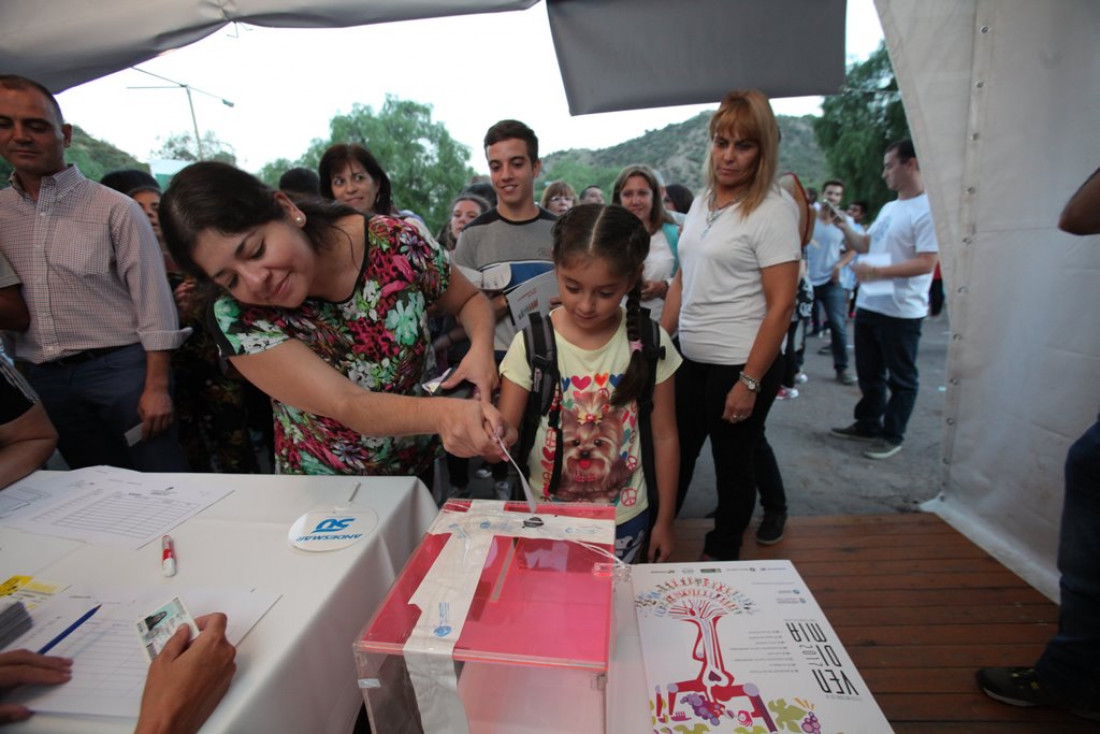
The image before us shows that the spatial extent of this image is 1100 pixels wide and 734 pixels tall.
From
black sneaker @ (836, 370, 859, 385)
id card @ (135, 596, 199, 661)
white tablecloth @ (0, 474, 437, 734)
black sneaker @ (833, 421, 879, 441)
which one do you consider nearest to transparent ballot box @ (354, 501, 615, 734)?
white tablecloth @ (0, 474, 437, 734)

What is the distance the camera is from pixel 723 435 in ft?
6.21

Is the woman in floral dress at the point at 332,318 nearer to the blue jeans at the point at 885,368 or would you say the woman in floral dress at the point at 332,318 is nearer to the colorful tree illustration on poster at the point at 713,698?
the colorful tree illustration on poster at the point at 713,698

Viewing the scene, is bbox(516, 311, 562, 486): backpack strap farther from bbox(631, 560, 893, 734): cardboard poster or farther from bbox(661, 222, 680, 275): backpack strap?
bbox(661, 222, 680, 275): backpack strap

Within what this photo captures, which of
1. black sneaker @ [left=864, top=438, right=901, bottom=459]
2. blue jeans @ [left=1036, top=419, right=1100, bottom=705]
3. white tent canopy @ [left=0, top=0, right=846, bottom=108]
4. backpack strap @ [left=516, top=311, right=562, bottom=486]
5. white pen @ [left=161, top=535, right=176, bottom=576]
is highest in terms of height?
white tent canopy @ [left=0, top=0, right=846, bottom=108]

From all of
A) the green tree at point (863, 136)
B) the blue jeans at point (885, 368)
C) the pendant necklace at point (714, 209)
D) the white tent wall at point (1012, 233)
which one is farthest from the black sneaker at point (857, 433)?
the green tree at point (863, 136)

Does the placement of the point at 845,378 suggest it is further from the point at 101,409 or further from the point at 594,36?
the point at 101,409

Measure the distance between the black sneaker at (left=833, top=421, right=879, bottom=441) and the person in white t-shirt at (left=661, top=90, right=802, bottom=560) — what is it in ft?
6.58

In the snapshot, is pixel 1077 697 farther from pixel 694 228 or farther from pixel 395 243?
pixel 395 243

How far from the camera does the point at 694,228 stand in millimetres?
1877

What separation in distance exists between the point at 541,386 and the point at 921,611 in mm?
1725

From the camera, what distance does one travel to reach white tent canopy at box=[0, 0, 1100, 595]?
175 centimetres

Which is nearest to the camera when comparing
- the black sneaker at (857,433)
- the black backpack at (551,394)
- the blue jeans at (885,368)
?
the black backpack at (551,394)

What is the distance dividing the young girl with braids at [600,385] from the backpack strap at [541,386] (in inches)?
0.6

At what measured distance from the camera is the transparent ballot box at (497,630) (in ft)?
1.94
